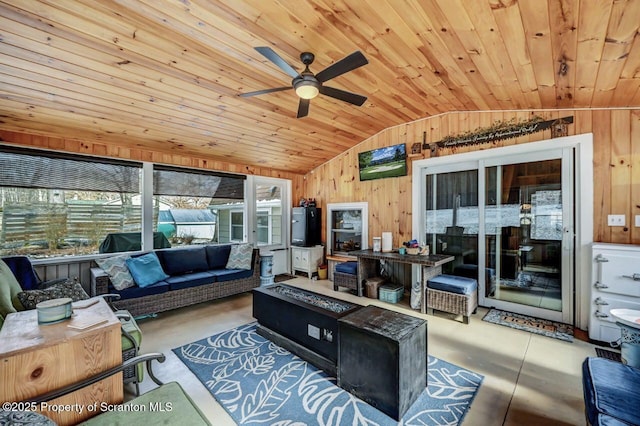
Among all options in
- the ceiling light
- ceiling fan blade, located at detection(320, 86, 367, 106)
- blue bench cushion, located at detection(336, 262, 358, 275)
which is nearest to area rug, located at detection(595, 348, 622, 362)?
blue bench cushion, located at detection(336, 262, 358, 275)

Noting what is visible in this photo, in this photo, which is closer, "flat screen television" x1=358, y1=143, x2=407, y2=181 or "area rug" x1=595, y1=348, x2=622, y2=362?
"area rug" x1=595, y1=348, x2=622, y2=362

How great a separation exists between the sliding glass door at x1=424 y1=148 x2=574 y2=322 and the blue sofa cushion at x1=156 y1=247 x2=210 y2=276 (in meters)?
3.99

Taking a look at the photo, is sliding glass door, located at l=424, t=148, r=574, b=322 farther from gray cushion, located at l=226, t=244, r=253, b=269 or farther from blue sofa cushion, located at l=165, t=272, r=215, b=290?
blue sofa cushion, located at l=165, t=272, r=215, b=290

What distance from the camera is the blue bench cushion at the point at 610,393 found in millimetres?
1227

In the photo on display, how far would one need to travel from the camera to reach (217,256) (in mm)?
4715

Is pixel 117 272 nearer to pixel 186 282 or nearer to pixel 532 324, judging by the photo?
pixel 186 282

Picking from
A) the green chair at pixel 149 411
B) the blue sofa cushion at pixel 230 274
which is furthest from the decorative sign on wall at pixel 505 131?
the green chair at pixel 149 411

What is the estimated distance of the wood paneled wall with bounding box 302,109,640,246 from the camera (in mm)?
2885

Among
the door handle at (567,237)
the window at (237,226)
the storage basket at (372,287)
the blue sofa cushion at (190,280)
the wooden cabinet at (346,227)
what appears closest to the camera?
the door handle at (567,237)

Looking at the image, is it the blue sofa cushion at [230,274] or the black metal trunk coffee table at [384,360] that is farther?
the blue sofa cushion at [230,274]

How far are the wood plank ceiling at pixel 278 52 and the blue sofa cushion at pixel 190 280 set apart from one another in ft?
6.77

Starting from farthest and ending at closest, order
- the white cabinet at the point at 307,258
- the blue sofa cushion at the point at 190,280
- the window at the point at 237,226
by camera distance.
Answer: the white cabinet at the point at 307,258
the window at the point at 237,226
the blue sofa cushion at the point at 190,280

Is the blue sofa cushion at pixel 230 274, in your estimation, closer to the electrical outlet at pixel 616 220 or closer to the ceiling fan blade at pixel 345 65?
the ceiling fan blade at pixel 345 65

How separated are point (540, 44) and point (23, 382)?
12.1 feet
